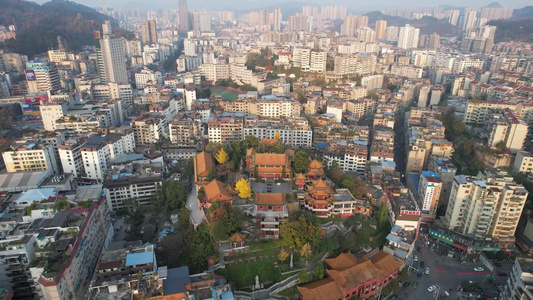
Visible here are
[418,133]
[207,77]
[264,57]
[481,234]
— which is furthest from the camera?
[264,57]

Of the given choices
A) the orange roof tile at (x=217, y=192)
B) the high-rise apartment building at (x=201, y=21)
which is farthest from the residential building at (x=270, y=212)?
the high-rise apartment building at (x=201, y=21)

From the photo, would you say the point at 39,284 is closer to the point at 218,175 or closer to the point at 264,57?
the point at 218,175

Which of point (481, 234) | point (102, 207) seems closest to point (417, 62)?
point (481, 234)

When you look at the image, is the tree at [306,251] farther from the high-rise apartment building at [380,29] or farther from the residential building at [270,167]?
the high-rise apartment building at [380,29]

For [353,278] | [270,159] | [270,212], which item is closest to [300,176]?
[270,159]

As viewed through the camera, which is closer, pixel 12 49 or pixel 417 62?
pixel 12 49

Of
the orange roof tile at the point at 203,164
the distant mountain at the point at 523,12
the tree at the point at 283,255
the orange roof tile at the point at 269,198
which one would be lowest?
the tree at the point at 283,255

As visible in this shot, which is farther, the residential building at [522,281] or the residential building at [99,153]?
the residential building at [99,153]
